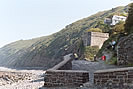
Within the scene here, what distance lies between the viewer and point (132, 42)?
489 inches

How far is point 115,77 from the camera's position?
22.5ft

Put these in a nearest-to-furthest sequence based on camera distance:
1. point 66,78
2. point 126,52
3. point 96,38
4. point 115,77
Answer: point 115,77 < point 66,78 < point 126,52 < point 96,38

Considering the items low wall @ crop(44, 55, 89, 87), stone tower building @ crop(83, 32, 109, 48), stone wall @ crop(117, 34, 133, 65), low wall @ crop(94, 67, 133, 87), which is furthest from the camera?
stone tower building @ crop(83, 32, 109, 48)

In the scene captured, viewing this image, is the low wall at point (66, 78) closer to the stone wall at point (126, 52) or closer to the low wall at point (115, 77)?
the low wall at point (115, 77)

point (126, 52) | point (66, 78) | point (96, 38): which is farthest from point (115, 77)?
point (96, 38)

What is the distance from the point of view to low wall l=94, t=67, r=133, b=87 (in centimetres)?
644

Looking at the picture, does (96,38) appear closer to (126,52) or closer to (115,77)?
(126,52)

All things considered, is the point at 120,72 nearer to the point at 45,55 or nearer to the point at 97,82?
the point at 97,82

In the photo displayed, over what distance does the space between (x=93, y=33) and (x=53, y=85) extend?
83.7 ft

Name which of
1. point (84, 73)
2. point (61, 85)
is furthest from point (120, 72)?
point (61, 85)

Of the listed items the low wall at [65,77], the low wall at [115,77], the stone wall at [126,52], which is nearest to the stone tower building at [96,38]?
the stone wall at [126,52]

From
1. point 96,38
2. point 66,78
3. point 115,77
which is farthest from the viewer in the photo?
point 96,38

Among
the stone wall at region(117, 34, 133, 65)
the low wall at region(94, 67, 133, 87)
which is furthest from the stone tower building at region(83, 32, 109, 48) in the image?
the low wall at region(94, 67, 133, 87)

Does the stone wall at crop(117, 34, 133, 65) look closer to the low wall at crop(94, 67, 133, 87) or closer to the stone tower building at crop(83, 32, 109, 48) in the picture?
the low wall at crop(94, 67, 133, 87)
